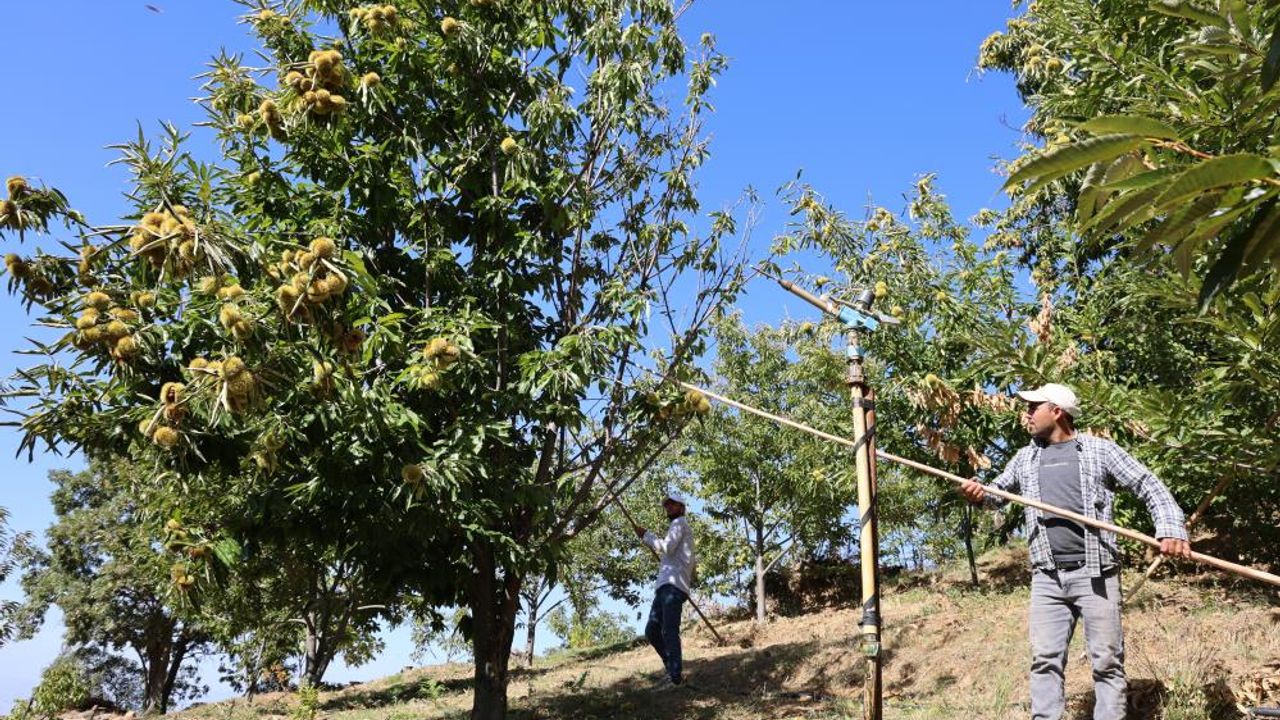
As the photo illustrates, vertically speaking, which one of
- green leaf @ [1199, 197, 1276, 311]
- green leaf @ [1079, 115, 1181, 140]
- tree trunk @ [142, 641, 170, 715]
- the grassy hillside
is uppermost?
green leaf @ [1079, 115, 1181, 140]

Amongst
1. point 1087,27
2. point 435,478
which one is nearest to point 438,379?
point 435,478

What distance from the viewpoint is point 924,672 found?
7.76 meters

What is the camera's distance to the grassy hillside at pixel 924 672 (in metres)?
5.21

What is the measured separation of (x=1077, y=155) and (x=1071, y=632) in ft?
11.7

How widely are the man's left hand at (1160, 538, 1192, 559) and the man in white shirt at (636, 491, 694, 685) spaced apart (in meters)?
4.68

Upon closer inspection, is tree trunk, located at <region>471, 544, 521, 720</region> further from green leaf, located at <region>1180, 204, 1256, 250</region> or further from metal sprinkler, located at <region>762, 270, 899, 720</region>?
green leaf, located at <region>1180, 204, 1256, 250</region>

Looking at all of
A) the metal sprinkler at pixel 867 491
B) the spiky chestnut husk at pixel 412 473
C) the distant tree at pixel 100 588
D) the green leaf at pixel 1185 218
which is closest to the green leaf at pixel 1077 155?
the green leaf at pixel 1185 218

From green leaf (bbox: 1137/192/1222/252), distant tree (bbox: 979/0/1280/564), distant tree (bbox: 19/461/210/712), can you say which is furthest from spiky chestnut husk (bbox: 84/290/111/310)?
distant tree (bbox: 19/461/210/712)

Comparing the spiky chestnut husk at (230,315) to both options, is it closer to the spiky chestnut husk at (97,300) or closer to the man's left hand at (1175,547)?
the spiky chestnut husk at (97,300)

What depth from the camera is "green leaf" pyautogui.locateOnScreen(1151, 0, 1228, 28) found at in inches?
73.4

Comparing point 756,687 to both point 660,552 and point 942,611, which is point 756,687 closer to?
Result: point 660,552

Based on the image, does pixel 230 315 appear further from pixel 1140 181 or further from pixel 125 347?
pixel 1140 181

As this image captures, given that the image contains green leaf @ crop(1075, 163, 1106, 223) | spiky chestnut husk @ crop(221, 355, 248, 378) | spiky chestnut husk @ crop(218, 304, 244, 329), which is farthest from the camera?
spiky chestnut husk @ crop(218, 304, 244, 329)

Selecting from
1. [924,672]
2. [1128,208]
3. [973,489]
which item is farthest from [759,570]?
[1128,208]
